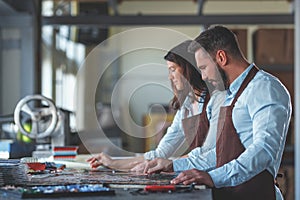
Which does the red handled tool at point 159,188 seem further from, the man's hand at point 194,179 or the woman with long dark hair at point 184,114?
the woman with long dark hair at point 184,114

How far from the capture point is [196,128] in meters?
2.00

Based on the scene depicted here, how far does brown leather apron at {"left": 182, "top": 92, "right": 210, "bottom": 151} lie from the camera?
1965 mm

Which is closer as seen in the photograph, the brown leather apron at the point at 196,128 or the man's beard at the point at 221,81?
the man's beard at the point at 221,81

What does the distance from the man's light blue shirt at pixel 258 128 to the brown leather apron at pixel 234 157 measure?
0.02 meters

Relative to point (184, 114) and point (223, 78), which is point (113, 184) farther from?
point (184, 114)

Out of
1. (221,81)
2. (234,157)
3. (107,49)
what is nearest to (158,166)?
(234,157)

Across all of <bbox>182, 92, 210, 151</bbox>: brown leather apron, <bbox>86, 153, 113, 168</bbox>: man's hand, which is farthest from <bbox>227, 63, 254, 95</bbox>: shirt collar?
<bbox>86, 153, 113, 168</bbox>: man's hand

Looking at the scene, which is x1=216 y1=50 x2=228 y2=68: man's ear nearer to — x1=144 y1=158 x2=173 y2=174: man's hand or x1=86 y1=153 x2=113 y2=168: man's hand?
x1=144 y1=158 x2=173 y2=174: man's hand

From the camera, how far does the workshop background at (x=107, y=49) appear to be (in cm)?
408

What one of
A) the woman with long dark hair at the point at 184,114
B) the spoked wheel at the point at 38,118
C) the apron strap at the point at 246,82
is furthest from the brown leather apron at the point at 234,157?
the spoked wheel at the point at 38,118

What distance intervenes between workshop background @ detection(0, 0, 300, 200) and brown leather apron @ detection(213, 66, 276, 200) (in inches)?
21.5

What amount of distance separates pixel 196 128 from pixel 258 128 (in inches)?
19.2

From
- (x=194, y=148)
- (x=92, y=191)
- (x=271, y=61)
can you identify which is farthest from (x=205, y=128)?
(x=271, y=61)

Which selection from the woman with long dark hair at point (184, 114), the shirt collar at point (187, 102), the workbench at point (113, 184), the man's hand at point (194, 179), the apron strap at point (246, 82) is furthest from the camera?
the shirt collar at point (187, 102)
